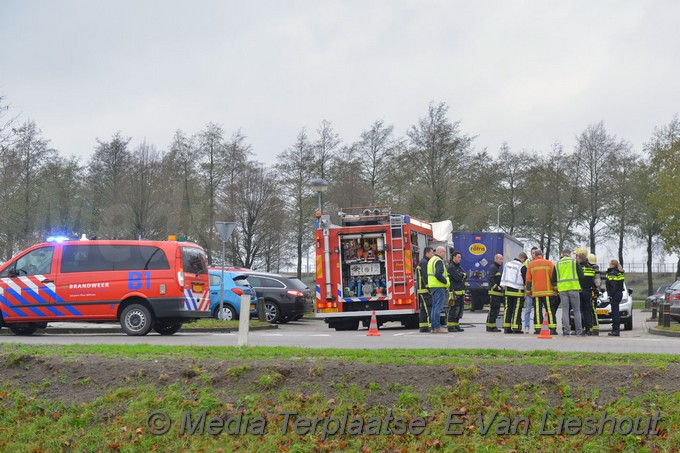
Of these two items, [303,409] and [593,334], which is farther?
[593,334]

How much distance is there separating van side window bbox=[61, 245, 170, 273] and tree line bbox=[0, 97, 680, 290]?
27768mm

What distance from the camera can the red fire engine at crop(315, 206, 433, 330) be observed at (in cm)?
2267

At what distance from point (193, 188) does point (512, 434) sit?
4755 centimetres

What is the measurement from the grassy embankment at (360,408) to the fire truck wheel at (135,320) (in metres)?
8.90

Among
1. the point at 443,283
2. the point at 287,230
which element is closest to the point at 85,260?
the point at 443,283

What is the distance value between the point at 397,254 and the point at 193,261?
531 cm

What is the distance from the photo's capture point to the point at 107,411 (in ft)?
30.4

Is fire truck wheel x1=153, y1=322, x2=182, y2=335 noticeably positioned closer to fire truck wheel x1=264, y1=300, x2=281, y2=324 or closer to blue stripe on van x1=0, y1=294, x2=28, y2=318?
blue stripe on van x1=0, y1=294, x2=28, y2=318

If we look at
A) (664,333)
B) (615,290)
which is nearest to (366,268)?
(615,290)

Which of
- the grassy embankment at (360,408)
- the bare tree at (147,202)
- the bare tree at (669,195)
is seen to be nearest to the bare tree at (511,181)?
the bare tree at (669,195)

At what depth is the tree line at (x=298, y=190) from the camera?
48.9m

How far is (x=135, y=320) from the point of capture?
19.3m

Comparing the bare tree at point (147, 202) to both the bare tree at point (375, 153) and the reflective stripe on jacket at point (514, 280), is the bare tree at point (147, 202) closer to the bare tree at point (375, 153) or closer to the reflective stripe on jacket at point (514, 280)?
the bare tree at point (375, 153)

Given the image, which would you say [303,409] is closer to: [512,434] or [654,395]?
[512,434]
